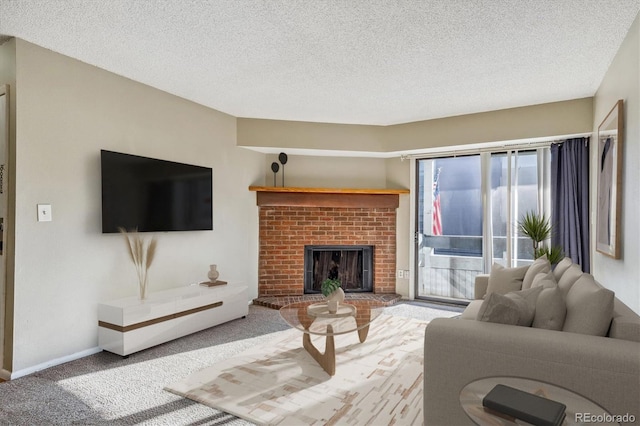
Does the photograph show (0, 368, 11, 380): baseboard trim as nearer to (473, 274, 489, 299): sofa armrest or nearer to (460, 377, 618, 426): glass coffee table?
(460, 377, 618, 426): glass coffee table

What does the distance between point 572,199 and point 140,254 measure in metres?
4.53

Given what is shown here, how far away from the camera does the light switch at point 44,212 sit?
9.29 ft

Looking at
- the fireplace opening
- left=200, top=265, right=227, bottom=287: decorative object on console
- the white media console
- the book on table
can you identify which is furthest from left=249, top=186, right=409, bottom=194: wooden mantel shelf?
the book on table

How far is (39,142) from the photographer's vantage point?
286 cm

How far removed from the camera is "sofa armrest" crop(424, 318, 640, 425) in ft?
4.91

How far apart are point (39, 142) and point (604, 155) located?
4.60 m

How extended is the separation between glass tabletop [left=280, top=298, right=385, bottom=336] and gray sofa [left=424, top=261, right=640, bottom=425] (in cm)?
93

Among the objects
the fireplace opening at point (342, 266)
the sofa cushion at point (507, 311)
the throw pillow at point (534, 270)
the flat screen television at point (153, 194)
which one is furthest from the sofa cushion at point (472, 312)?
the flat screen television at point (153, 194)

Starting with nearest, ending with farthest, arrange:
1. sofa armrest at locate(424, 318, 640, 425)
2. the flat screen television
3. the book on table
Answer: the book on table → sofa armrest at locate(424, 318, 640, 425) → the flat screen television

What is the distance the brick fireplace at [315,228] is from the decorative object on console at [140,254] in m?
1.81

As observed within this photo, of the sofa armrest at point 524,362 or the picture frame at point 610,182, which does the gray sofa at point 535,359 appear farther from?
the picture frame at point 610,182

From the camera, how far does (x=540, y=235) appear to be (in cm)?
400

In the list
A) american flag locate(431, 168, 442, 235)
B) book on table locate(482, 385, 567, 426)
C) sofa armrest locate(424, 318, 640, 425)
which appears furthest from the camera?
american flag locate(431, 168, 442, 235)

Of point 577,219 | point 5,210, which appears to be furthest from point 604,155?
point 5,210
